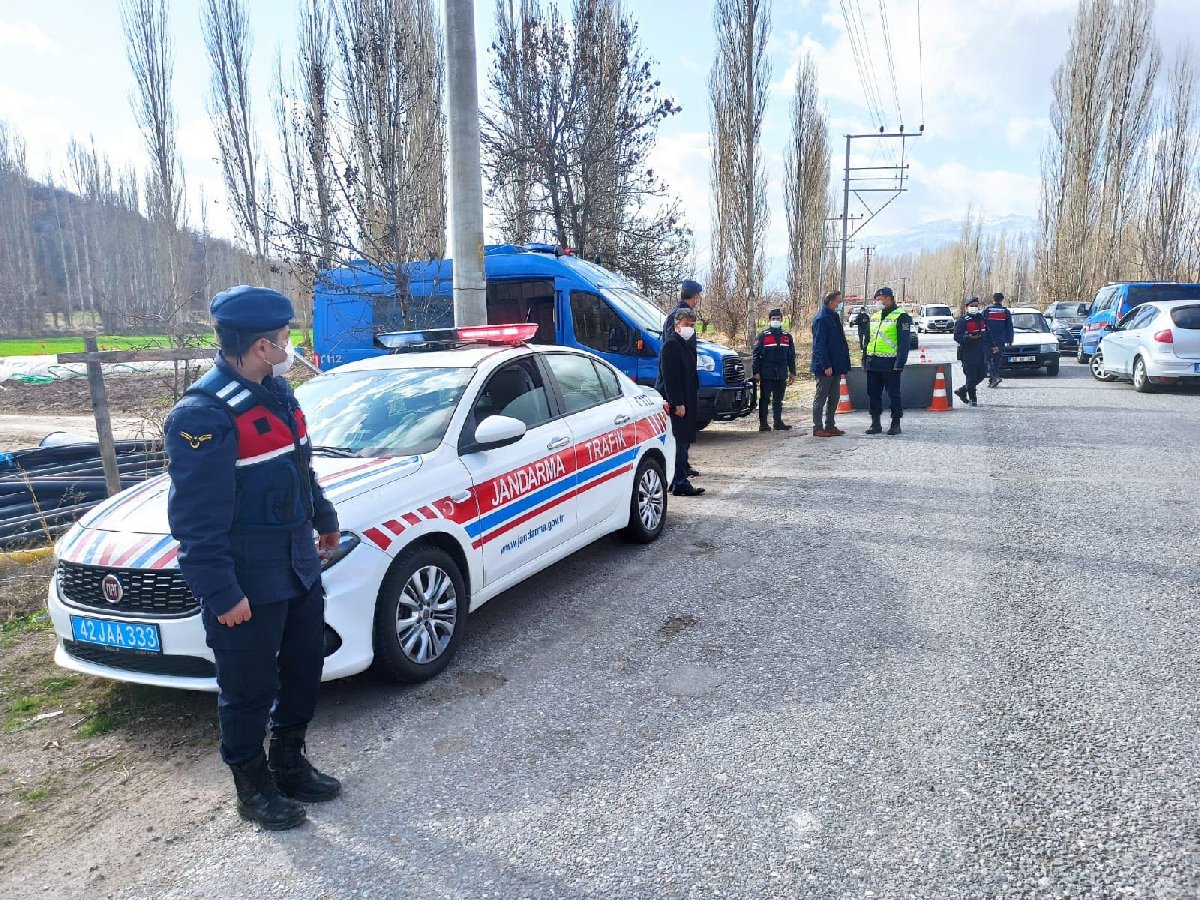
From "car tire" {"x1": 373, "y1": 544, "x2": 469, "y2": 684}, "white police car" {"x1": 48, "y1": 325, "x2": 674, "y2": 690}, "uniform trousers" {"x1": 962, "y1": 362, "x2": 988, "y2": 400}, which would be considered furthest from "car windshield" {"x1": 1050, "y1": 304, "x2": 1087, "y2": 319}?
"car tire" {"x1": 373, "y1": 544, "x2": 469, "y2": 684}

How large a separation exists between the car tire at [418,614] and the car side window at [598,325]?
669cm

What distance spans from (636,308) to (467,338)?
556cm

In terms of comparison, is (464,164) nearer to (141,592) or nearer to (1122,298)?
(141,592)

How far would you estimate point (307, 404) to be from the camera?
15.8 ft

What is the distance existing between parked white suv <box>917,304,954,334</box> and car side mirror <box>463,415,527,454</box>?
48307 mm

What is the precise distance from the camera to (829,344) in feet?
34.3

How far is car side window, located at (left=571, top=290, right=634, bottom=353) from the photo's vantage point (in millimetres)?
10539

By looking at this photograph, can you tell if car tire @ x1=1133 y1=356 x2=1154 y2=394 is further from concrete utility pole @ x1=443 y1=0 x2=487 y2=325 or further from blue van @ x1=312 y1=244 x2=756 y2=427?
concrete utility pole @ x1=443 y1=0 x2=487 y2=325

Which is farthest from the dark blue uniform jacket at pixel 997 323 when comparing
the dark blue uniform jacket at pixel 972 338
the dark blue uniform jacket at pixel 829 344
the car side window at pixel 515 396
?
the car side window at pixel 515 396

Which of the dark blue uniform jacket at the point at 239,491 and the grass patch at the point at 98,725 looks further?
the grass patch at the point at 98,725

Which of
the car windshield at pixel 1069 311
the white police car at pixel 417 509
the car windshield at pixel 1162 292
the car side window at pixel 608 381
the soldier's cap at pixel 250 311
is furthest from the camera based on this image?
the car windshield at pixel 1069 311

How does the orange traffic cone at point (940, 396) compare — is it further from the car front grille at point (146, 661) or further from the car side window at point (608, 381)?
the car front grille at point (146, 661)

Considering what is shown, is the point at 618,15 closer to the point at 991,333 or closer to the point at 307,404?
the point at 991,333

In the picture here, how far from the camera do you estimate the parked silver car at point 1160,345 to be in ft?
43.8
